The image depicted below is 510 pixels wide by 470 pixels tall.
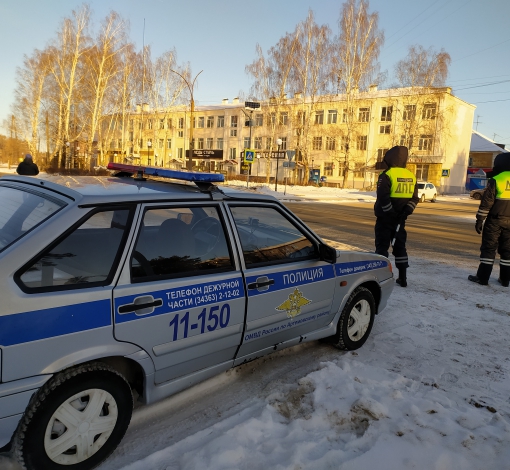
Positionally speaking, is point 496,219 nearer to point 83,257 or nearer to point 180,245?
point 180,245

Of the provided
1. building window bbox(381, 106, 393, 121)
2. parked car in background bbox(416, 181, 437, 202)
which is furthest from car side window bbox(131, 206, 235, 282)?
building window bbox(381, 106, 393, 121)

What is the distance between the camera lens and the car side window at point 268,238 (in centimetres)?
304

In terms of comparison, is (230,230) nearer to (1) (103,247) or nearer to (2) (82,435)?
(1) (103,247)

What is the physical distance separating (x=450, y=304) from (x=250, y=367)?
3.26 m

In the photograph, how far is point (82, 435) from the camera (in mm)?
2158

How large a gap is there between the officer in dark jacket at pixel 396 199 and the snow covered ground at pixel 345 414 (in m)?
2.02

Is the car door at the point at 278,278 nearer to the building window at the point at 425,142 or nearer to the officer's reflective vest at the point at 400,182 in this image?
the officer's reflective vest at the point at 400,182

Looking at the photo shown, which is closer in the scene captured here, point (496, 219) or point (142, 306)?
point (142, 306)

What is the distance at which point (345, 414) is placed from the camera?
2832 mm

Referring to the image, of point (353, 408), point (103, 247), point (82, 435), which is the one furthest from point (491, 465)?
point (103, 247)

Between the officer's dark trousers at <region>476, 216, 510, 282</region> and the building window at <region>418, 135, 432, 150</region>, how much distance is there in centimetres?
4162

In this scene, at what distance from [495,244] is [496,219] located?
1.29 ft

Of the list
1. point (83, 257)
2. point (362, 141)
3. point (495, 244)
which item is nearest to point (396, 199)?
point (495, 244)

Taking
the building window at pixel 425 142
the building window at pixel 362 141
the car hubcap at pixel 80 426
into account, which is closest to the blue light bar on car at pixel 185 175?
the car hubcap at pixel 80 426
